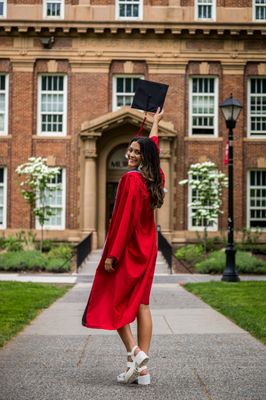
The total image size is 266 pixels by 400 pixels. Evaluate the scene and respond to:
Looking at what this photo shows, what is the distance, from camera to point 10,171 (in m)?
30.2

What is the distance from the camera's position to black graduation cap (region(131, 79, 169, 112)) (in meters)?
6.93

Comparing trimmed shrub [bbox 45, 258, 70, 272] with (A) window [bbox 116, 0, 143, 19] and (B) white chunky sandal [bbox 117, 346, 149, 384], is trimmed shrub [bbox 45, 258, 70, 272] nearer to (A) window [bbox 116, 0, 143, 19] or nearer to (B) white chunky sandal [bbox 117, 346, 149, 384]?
(A) window [bbox 116, 0, 143, 19]

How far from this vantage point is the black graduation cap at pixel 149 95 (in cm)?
693

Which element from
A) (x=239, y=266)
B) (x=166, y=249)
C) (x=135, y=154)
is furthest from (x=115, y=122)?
(x=135, y=154)

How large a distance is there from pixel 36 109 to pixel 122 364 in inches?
955

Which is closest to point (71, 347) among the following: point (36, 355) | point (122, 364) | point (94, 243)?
point (36, 355)

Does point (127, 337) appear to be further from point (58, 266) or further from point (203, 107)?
point (203, 107)

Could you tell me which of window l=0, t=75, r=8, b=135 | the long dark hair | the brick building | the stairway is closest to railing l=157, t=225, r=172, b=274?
the stairway

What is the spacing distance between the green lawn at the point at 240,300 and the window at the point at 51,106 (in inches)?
577

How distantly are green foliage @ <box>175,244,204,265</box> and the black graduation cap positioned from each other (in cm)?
1753

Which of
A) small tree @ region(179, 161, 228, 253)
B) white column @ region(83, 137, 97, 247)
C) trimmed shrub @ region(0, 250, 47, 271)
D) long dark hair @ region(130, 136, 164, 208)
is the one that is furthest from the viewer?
white column @ region(83, 137, 97, 247)

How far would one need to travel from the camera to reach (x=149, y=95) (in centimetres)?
695

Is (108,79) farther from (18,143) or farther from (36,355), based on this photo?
(36,355)

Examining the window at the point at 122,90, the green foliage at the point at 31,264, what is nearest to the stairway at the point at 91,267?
the green foliage at the point at 31,264
